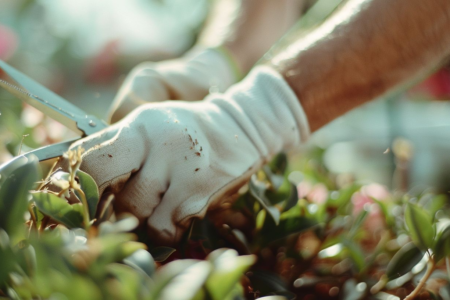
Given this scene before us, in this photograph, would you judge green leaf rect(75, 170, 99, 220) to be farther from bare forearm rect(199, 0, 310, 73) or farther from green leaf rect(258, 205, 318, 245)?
bare forearm rect(199, 0, 310, 73)

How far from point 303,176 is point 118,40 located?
3582 millimetres

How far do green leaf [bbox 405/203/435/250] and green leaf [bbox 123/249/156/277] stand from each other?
34 centimetres

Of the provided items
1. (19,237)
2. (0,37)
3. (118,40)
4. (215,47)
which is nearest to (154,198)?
(19,237)

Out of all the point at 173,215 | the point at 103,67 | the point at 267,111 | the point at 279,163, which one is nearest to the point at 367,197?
the point at 279,163

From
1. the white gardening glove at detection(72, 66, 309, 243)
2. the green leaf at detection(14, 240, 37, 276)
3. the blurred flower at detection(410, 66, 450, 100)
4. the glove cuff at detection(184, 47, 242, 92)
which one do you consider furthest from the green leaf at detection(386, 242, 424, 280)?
the blurred flower at detection(410, 66, 450, 100)

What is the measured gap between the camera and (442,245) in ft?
1.73

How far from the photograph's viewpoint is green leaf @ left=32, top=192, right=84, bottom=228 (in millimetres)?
405

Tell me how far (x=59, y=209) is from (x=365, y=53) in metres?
0.54

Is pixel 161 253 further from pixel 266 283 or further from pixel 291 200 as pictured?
pixel 291 200

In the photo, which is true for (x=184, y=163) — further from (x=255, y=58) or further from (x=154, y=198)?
(x=255, y=58)

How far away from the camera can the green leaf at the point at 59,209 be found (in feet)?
1.33

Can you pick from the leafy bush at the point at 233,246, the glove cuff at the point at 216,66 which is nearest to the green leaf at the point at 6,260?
the leafy bush at the point at 233,246

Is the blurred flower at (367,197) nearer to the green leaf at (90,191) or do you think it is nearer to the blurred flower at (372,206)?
the blurred flower at (372,206)

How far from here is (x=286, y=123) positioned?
0.71 meters
